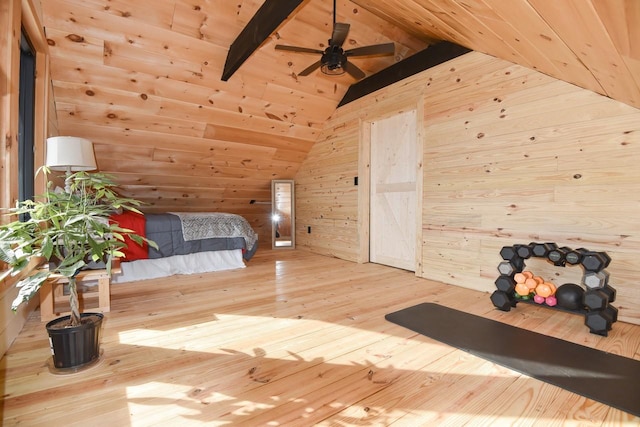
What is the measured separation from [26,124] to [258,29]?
211cm

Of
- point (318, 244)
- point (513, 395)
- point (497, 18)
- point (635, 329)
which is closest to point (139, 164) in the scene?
point (318, 244)

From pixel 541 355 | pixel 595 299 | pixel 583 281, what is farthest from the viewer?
pixel 583 281

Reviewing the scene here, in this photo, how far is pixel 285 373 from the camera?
147 centimetres

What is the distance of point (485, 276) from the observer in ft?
9.03

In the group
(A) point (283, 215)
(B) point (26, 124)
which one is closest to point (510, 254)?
(A) point (283, 215)

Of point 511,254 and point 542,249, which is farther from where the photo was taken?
point 511,254

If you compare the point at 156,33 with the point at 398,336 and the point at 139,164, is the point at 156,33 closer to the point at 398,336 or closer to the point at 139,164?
the point at 139,164

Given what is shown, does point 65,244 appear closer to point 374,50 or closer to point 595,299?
point 374,50

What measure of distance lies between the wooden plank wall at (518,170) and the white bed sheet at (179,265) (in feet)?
7.67

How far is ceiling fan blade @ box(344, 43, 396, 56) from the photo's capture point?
2639mm

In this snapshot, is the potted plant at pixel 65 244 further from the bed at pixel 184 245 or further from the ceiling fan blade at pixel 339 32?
the ceiling fan blade at pixel 339 32

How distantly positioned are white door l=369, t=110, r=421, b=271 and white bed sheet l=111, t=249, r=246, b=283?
1864 mm

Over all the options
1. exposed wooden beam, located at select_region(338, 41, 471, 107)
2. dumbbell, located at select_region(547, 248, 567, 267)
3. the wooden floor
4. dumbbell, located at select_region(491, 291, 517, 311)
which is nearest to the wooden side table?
the wooden floor

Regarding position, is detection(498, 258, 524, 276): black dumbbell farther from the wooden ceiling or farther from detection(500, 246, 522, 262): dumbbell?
the wooden ceiling
